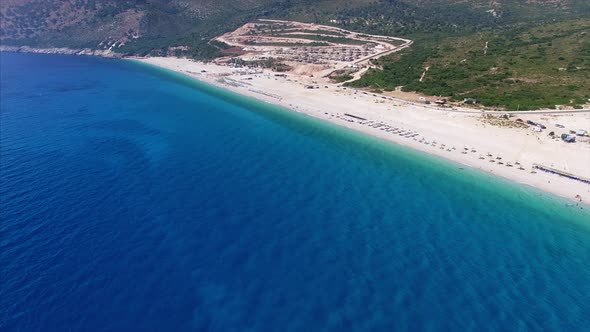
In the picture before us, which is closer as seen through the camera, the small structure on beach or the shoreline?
the shoreline

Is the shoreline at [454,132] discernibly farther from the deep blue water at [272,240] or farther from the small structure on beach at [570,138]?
the deep blue water at [272,240]

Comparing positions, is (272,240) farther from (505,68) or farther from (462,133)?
(505,68)

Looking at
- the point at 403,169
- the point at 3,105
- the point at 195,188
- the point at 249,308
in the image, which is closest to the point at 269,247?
the point at 249,308

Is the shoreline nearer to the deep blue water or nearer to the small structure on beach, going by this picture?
the small structure on beach

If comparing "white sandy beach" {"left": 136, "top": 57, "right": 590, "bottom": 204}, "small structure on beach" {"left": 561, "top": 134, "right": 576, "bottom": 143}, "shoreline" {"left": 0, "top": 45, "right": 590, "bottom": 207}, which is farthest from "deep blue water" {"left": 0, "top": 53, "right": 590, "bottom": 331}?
"small structure on beach" {"left": 561, "top": 134, "right": 576, "bottom": 143}

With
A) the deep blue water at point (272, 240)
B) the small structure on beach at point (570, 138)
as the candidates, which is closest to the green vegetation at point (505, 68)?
the small structure on beach at point (570, 138)

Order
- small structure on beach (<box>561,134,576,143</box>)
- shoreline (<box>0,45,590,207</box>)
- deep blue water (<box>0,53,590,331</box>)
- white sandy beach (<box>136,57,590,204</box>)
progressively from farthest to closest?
small structure on beach (<box>561,134,576,143</box>) → white sandy beach (<box>136,57,590,204</box>) → shoreline (<box>0,45,590,207</box>) → deep blue water (<box>0,53,590,331</box>)
